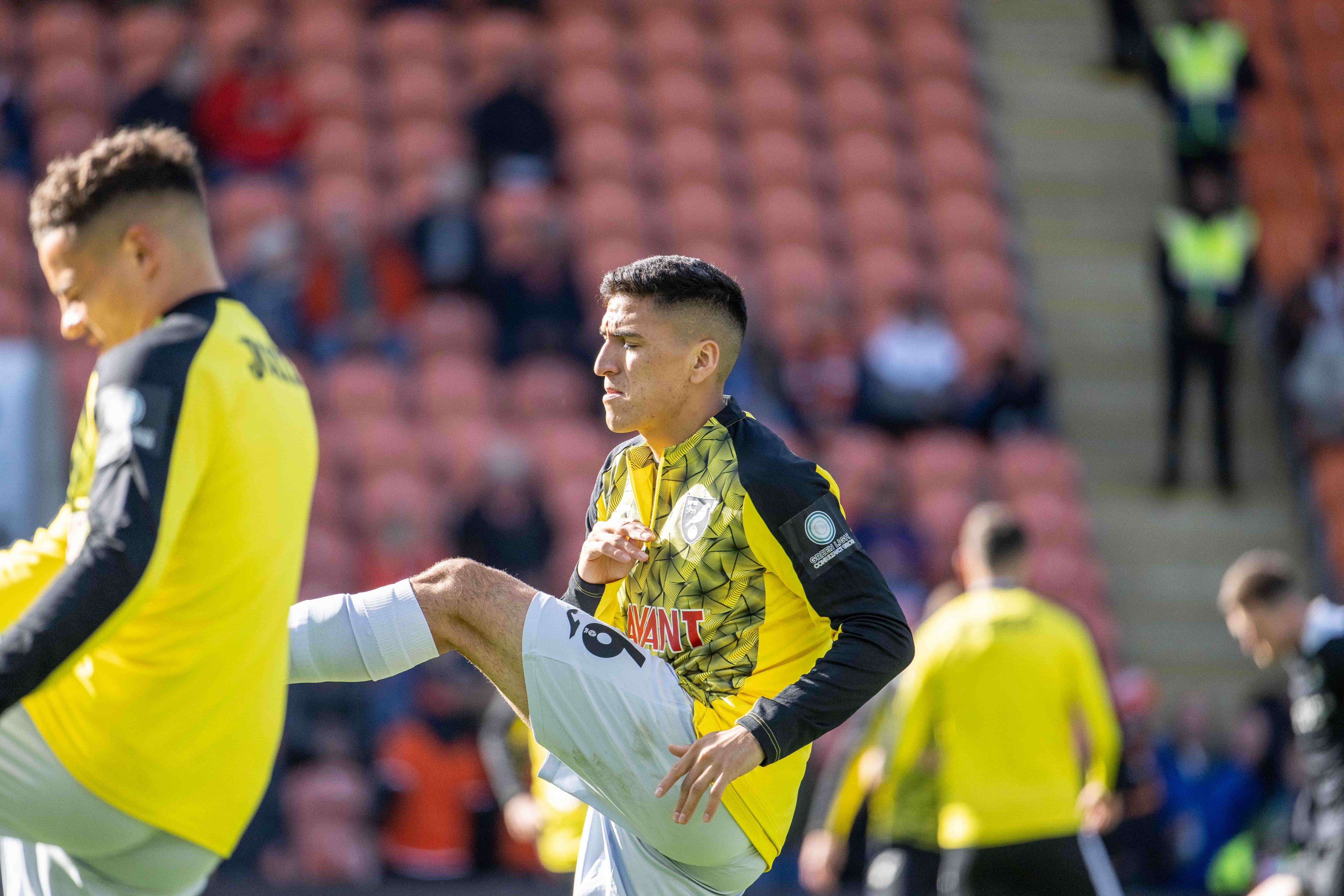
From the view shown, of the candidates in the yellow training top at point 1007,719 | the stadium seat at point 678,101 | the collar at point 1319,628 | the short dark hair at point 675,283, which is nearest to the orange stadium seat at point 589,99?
the stadium seat at point 678,101

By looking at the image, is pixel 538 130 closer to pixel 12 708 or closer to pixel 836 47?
pixel 836 47

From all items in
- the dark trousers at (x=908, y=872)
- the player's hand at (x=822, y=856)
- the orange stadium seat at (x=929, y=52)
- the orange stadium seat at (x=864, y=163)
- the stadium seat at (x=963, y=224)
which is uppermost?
the orange stadium seat at (x=929, y=52)

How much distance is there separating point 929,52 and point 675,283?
9976 mm

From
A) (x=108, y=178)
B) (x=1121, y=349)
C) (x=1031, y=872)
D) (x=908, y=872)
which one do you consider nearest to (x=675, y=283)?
(x=108, y=178)

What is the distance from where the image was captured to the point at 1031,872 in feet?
17.4

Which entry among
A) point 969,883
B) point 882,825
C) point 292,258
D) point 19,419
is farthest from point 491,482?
point 969,883

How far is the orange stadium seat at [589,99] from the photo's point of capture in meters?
11.0

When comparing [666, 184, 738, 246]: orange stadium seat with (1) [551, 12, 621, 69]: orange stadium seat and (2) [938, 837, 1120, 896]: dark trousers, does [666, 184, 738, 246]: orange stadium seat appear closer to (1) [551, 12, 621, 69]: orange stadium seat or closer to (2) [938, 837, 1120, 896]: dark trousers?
(1) [551, 12, 621, 69]: orange stadium seat

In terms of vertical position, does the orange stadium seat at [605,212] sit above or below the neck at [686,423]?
above

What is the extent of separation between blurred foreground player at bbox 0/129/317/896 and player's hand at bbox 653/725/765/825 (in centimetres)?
84

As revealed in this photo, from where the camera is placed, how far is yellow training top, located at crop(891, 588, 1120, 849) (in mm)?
5336

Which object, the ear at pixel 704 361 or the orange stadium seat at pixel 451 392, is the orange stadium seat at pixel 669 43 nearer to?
the orange stadium seat at pixel 451 392

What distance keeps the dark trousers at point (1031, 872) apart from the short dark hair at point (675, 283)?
295cm

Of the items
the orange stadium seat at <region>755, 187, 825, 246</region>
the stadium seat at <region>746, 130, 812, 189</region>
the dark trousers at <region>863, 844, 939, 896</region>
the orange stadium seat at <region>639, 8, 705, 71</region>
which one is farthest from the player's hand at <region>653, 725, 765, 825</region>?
the orange stadium seat at <region>639, 8, 705, 71</region>
